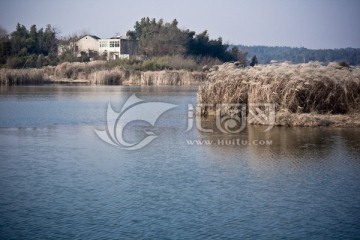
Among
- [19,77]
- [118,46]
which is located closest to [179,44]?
[118,46]

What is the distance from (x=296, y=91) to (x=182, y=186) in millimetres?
11749

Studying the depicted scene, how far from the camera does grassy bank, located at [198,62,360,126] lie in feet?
71.9

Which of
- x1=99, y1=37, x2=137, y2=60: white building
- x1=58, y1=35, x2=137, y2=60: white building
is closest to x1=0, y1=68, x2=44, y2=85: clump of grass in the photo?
x1=58, y1=35, x2=137, y2=60: white building

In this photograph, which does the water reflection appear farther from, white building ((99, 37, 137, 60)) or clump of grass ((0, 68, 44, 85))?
white building ((99, 37, 137, 60))

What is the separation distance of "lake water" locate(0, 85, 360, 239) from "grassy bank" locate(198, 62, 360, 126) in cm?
189

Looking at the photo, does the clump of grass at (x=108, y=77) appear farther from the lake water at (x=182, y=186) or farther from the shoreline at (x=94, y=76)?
the lake water at (x=182, y=186)

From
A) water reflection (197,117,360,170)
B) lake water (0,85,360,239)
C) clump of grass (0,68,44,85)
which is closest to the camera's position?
lake water (0,85,360,239)

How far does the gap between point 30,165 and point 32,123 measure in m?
9.25

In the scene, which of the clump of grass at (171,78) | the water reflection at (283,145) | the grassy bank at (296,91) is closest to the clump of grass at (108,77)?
the clump of grass at (171,78)

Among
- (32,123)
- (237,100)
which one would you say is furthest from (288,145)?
(32,123)

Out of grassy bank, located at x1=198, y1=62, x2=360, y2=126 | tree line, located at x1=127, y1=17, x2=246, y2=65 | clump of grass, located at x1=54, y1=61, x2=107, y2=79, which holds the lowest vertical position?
grassy bank, located at x1=198, y1=62, x2=360, y2=126

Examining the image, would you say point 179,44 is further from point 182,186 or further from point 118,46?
point 182,186

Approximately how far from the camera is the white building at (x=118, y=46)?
102m

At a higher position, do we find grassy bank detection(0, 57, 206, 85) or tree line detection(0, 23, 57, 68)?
tree line detection(0, 23, 57, 68)
